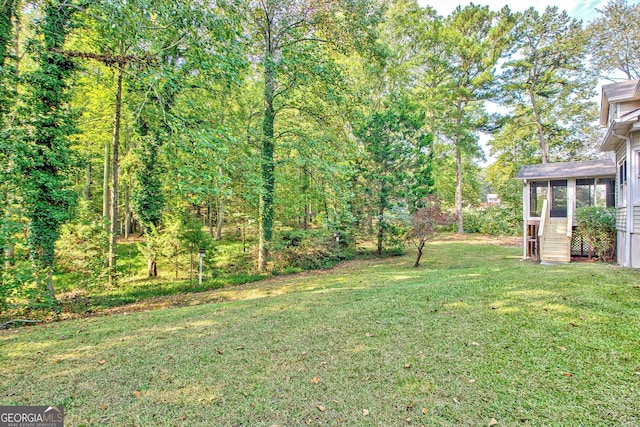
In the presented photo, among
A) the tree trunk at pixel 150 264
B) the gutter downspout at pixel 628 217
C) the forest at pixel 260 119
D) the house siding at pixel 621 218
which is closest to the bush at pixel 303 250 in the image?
the forest at pixel 260 119

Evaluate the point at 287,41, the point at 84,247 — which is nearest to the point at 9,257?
the point at 84,247

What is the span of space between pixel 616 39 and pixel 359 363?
89.0 feet

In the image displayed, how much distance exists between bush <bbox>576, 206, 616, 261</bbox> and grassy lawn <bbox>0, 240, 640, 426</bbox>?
5.32 meters

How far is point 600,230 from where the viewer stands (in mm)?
9320

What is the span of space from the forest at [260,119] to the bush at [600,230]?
5311mm

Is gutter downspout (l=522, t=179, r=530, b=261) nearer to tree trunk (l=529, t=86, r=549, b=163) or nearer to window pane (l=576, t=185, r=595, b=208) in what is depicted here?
window pane (l=576, t=185, r=595, b=208)

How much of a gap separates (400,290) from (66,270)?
9354mm

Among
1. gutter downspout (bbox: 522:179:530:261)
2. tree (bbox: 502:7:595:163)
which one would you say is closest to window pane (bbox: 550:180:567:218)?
gutter downspout (bbox: 522:179:530:261)

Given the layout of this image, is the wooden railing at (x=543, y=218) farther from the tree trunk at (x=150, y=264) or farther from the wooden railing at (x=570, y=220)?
the tree trunk at (x=150, y=264)

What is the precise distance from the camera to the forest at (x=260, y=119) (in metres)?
5.23

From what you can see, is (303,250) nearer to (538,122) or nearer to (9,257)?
(9,257)

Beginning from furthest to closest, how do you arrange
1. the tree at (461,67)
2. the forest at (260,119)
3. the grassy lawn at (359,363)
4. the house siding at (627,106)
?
the tree at (461,67) → the house siding at (627,106) → the forest at (260,119) → the grassy lawn at (359,363)

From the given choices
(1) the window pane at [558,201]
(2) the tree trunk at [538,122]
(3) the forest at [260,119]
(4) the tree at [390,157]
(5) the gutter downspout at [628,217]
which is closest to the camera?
(3) the forest at [260,119]

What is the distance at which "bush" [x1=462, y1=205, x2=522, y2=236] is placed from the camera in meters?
20.1
